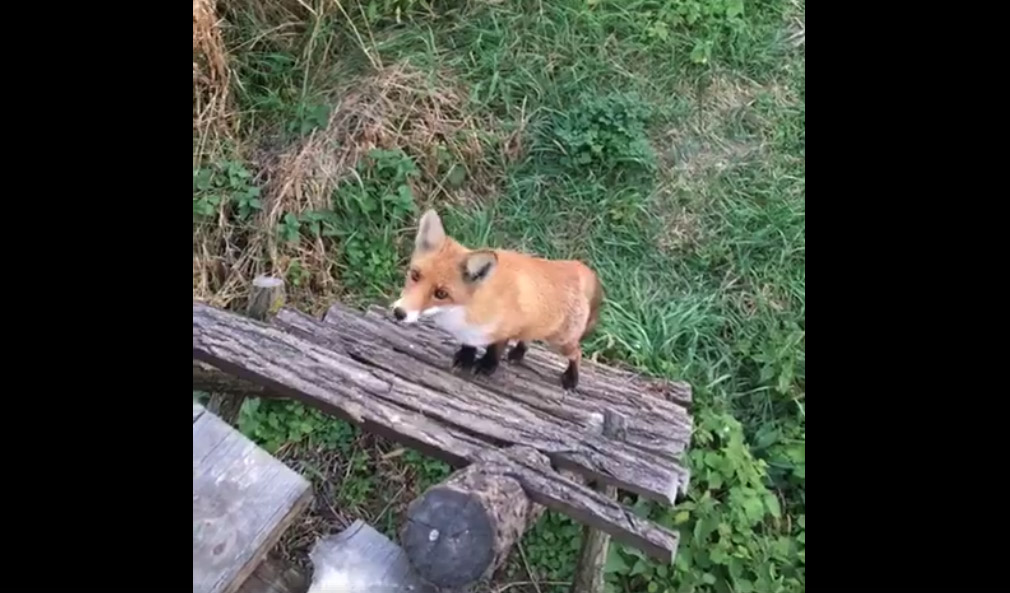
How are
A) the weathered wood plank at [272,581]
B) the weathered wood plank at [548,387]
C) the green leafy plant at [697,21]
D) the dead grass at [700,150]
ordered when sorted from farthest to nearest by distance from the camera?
1. the green leafy plant at [697,21]
2. the dead grass at [700,150]
3. the weathered wood plank at [548,387]
4. the weathered wood plank at [272,581]

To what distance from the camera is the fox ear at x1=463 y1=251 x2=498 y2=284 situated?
2951 mm

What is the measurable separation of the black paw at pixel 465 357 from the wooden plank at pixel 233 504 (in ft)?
3.41

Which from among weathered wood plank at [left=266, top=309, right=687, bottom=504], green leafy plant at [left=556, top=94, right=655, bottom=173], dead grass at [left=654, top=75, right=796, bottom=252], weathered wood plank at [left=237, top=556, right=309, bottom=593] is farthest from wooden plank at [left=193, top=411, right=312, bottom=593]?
green leafy plant at [left=556, top=94, right=655, bottom=173]

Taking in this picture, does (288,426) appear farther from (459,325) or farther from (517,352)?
(459,325)

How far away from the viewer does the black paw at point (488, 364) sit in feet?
10.7

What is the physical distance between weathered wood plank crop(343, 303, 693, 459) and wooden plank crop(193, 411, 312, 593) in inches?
38.1

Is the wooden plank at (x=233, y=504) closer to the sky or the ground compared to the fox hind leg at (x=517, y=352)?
closer to the sky

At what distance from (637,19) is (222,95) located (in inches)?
107

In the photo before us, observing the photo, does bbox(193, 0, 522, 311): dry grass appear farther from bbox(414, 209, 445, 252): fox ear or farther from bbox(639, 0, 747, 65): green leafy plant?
bbox(414, 209, 445, 252): fox ear

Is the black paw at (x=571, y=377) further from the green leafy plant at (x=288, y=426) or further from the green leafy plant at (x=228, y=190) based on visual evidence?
the green leafy plant at (x=228, y=190)

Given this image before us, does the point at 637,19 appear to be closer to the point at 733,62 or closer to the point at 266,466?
the point at 733,62

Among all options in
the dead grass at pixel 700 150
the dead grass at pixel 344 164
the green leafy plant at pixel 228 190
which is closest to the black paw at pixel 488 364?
the dead grass at pixel 344 164

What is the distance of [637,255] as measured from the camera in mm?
5434

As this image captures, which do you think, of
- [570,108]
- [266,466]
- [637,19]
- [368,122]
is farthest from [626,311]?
[266,466]
